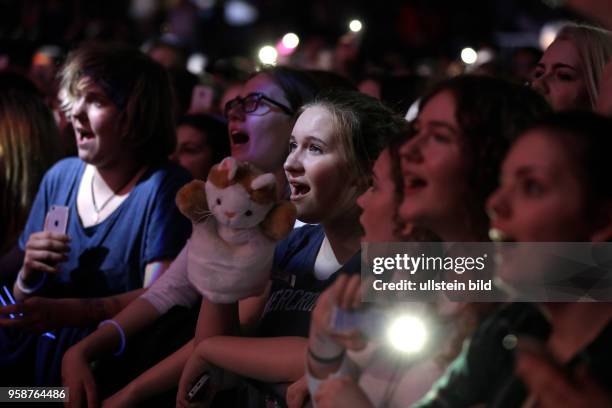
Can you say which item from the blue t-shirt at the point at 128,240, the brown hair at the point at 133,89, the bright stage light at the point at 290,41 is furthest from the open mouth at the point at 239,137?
the bright stage light at the point at 290,41

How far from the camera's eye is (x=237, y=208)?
2086mm

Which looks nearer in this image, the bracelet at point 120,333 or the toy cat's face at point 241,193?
the toy cat's face at point 241,193

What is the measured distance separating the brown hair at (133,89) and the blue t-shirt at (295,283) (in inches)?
32.5

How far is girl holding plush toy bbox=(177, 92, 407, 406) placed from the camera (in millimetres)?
2213

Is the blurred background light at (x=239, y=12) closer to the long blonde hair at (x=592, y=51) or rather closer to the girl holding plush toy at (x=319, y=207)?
the long blonde hair at (x=592, y=51)

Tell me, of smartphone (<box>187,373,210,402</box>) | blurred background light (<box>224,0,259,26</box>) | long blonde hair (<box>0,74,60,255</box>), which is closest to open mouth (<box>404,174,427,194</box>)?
smartphone (<box>187,373,210,402</box>)

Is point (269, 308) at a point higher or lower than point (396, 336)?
higher

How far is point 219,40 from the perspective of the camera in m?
11.1

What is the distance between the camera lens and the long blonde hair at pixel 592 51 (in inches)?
93.7

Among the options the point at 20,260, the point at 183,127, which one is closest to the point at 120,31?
the point at 183,127

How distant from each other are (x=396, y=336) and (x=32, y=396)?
4.56 ft

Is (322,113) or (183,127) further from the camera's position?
(183,127)

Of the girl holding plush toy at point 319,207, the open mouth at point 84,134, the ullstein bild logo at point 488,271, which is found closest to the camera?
the ullstein bild logo at point 488,271

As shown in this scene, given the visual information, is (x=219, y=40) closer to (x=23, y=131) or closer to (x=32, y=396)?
(x=23, y=131)
